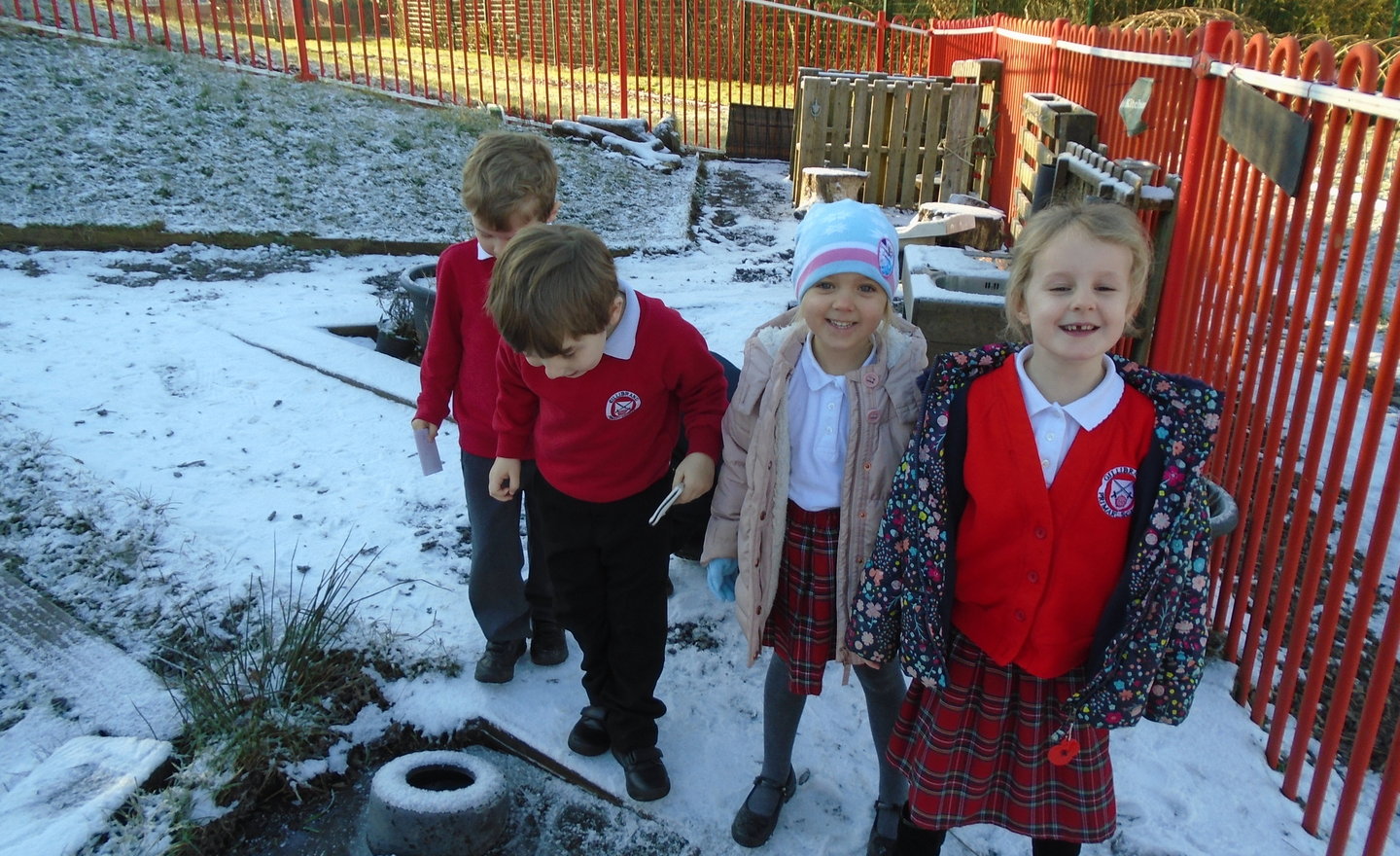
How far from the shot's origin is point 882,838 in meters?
2.18

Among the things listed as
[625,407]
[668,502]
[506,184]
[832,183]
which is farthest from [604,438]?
[832,183]

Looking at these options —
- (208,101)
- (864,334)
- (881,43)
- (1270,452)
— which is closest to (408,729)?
(864,334)

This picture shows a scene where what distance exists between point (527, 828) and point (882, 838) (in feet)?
2.80

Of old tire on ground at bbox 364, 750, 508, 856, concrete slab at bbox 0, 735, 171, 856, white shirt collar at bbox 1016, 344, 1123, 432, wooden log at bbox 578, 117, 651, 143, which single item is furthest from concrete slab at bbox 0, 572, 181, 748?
wooden log at bbox 578, 117, 651, 143

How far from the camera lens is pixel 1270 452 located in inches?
98.1

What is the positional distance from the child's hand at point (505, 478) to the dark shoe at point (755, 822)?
0.94 m

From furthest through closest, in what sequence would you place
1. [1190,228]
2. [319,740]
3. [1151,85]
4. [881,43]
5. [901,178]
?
[881,43], [901,178], [1151,85], [1190,228], [319,740]

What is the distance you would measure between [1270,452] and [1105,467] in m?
1.17

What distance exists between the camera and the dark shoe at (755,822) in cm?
223

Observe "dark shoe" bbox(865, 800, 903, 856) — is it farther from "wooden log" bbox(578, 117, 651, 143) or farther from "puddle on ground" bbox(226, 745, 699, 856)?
"wooden log" bbox(578, 117, 651, 143)

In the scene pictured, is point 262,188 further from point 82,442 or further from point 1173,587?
point 1173,587

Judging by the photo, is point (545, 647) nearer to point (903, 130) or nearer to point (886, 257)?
point (886, 257)

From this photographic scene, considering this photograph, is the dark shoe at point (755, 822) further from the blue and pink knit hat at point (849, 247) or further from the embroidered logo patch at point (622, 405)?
the blue and pink knit hat at point (849, 247)

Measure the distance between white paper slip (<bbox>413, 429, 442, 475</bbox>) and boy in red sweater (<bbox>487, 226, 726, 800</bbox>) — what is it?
13.6 inches
